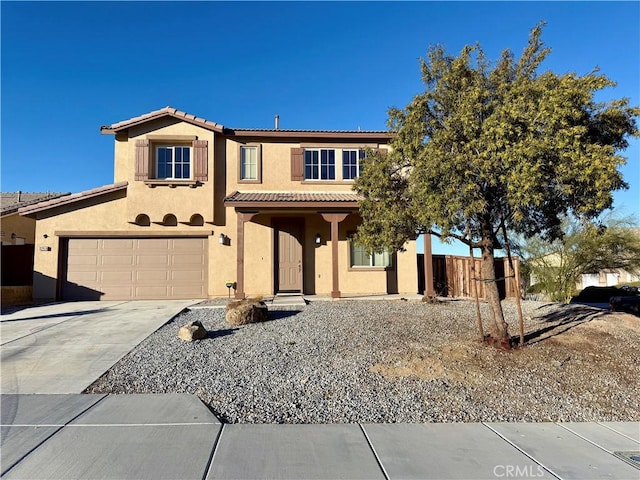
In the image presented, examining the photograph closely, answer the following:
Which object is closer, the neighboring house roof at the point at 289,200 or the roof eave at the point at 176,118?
the neighboring house roof at the point at 289,200

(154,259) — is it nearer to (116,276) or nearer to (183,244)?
(183,244)

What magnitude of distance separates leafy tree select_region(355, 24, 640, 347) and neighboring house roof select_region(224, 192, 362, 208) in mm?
5335

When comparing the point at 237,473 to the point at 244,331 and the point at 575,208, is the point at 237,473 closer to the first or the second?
the point at 244,331

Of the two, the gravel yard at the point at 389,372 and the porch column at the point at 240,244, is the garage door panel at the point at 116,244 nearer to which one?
the porch column at the point at 240,244

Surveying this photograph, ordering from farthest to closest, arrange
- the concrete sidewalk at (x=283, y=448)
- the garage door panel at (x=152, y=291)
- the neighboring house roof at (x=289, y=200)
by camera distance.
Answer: the garage door panel at (x=152, y=291)
the neighboring house roof at (x=289, y=200)
the concrete sidewalk at (x=283, y=448)

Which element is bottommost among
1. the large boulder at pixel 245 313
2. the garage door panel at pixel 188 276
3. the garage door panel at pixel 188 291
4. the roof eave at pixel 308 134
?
the large boulder at pixel 245 313

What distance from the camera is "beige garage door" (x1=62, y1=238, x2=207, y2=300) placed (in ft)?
45.2

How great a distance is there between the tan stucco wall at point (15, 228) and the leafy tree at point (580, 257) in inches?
876

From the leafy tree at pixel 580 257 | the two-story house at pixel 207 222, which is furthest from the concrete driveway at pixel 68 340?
the leafy tree at pixel 580 257

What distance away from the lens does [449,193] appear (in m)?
5.75

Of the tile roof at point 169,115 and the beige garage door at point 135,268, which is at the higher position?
the tile roof at point 169,115

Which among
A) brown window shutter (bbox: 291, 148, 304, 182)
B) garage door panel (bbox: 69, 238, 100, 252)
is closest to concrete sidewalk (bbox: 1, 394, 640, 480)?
garage door panel (bbox: 69, 238, 100, 252)

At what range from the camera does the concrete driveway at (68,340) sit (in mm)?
5832

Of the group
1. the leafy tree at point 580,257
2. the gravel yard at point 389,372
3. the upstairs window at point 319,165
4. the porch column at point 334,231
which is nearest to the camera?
the gravel yard at point 389,372
